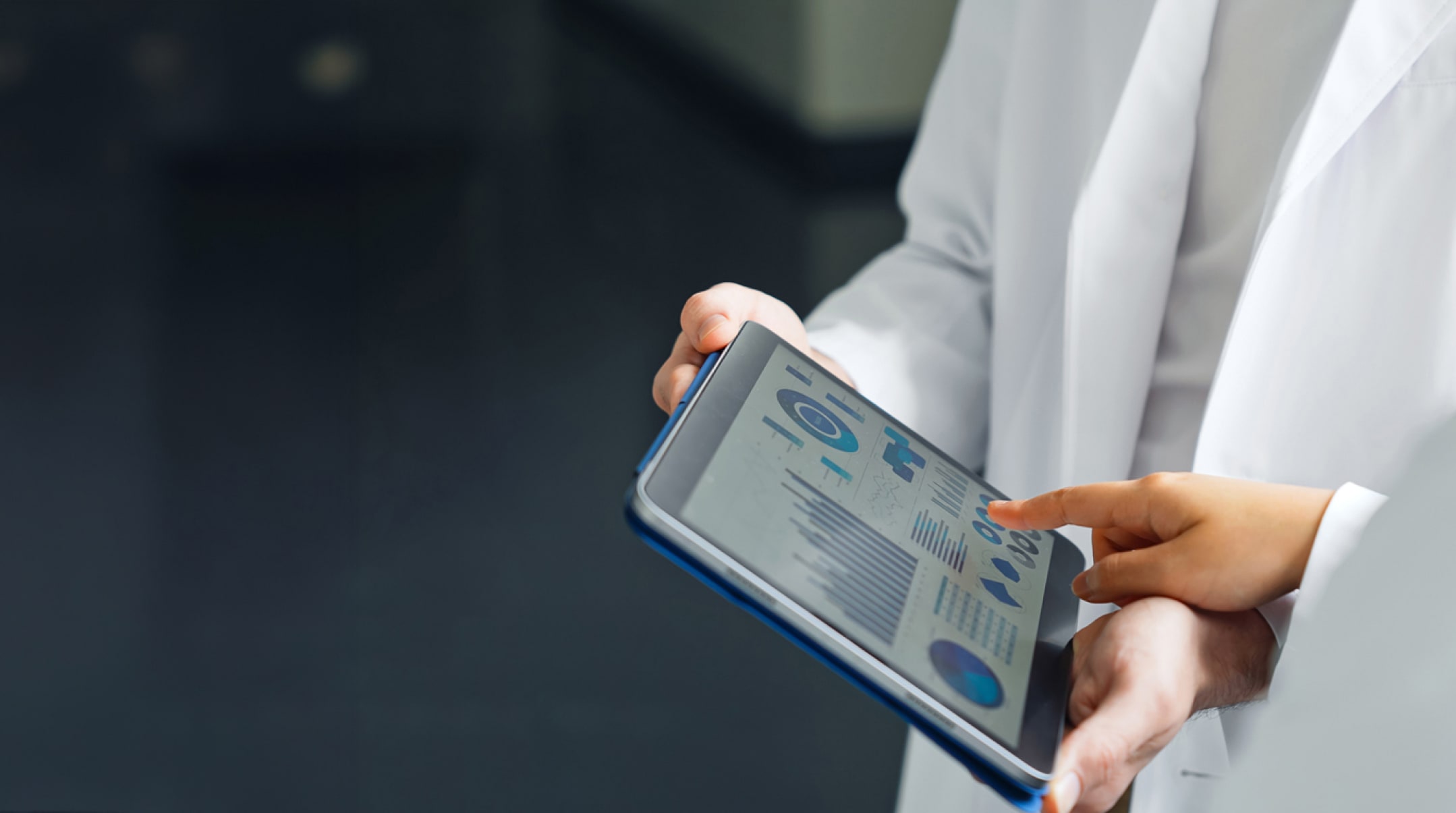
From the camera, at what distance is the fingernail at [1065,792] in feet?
1.05

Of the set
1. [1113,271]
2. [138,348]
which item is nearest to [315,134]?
[138,348]

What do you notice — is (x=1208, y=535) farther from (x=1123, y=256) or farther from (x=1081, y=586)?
(x=1123, y=256)

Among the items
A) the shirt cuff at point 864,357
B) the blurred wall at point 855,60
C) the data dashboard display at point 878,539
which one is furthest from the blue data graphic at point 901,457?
the blurred wall at point 855,60

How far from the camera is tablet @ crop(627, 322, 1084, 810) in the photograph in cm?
33

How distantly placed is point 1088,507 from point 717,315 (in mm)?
178

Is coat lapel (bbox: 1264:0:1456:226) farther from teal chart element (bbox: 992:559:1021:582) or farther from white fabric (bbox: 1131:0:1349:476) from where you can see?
teal chart element (bbox: 992:559:1021:582)

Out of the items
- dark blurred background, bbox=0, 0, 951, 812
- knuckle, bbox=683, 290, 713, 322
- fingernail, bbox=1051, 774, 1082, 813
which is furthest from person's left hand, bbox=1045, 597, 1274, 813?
dark blurred background, bbox=0, 0, 951, 812

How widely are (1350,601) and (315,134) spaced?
9.21 ft

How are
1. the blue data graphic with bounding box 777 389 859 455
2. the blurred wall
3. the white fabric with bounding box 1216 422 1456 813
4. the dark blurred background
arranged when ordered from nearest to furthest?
the white fabric with bounding box 1216 422 1456 813 < the blue data graphic with bounding box 777 389 859 455 < the dark blurred background < the blurred wall

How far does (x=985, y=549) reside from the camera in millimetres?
432

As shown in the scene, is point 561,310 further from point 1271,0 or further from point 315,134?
point 1271,0

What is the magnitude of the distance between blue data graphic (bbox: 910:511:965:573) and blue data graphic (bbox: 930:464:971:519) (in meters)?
0.01

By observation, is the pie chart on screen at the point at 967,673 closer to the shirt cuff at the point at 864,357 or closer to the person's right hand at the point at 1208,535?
the person's right hand at the point at 1208,535

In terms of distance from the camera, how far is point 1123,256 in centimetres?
54
